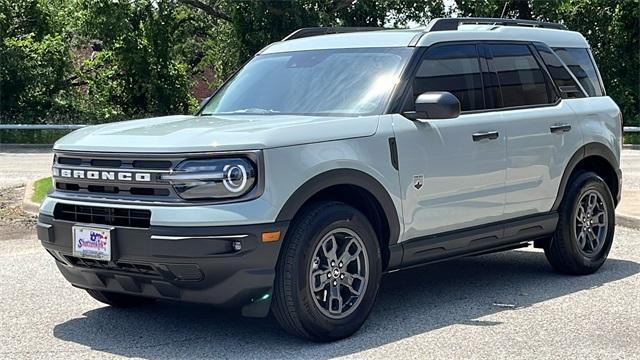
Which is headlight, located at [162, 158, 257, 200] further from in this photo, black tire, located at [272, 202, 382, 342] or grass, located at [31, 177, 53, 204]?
grass, located at [31, 177, 53, 204]

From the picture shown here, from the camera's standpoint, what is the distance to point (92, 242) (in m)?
5.60

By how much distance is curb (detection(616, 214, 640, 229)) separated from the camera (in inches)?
416

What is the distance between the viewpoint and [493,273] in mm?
8156

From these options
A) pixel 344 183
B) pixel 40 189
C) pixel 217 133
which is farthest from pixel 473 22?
pixel 40 189

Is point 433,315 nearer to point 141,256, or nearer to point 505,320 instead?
point 505,320

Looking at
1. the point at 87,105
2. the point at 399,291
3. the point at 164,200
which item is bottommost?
the point at 87,105

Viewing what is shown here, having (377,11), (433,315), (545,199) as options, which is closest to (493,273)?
(545,199)

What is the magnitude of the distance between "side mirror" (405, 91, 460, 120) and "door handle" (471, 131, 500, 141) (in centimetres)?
50

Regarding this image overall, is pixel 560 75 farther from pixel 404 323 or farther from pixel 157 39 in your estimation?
pixel 157 39

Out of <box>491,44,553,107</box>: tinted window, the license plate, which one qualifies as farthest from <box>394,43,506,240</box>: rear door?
the license plate

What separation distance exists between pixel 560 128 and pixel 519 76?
1.74ft

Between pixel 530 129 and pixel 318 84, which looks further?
pixel 530 129

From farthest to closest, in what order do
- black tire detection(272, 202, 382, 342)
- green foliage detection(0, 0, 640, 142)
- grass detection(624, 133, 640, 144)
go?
green foliage detection(0, 0, 640, 142) → grass detection(624, 133, 640, 144) → black tire detection(272, 202, 382, 342)

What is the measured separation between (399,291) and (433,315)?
0.83 meters
